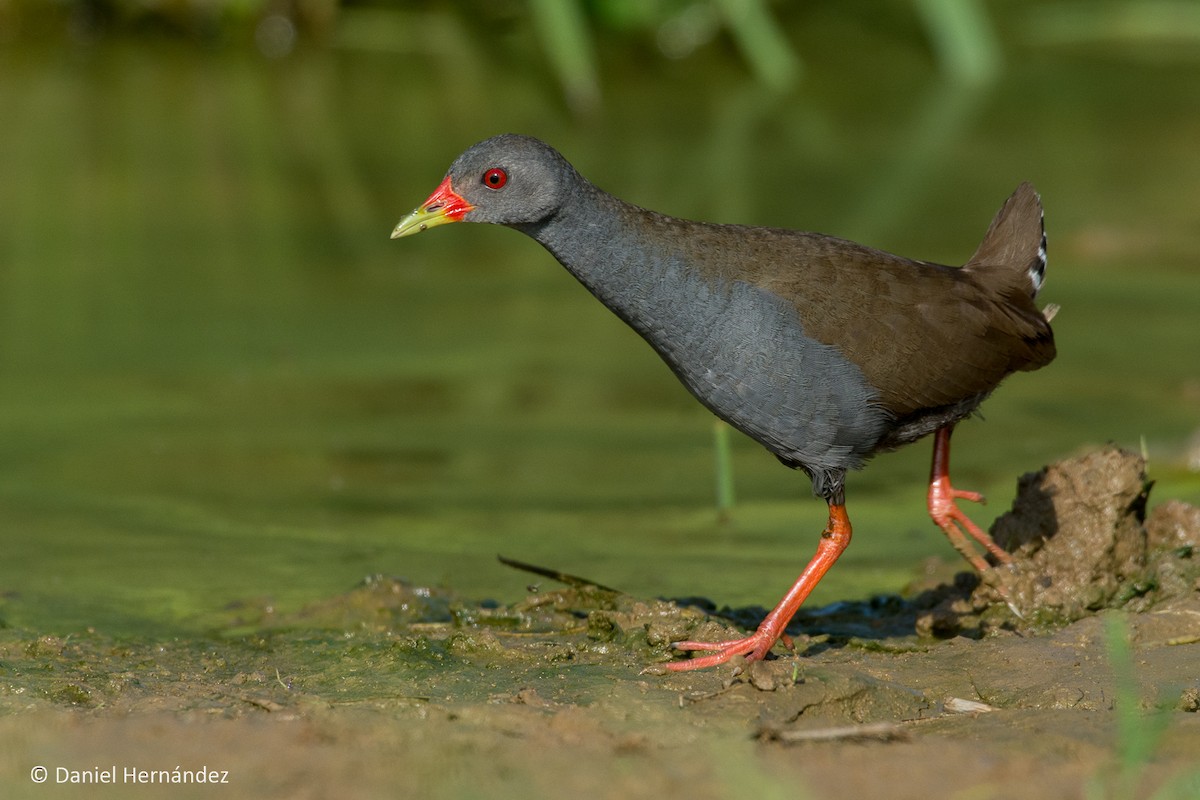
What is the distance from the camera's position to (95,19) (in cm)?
1249

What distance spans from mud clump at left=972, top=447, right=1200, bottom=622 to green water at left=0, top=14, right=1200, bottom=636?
71 centimetres

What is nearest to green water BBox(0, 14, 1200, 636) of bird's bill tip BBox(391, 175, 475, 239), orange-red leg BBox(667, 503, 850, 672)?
orange-red leg BBox(667, 503, 850, 672)

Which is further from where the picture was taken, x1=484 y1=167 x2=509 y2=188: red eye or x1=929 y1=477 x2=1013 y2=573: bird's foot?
x1=929 y1=477 x2=1013 y2=573: bird's foot

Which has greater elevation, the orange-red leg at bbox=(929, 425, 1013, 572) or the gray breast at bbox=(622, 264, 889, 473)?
the gray breast at bbox=(622, 264, 889, 473)

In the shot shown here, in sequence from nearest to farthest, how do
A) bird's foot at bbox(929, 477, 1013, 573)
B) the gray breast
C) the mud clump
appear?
the gray breast
the mud clump
bird's foot at bbox(929, 477, 1013, 573)

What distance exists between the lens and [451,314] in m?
7.73

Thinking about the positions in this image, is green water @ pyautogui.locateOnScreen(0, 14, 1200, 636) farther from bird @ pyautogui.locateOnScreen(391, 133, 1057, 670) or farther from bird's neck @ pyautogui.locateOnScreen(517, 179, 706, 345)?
bird's neck @ pyautogui.locateOnScreen(517, 179, 706, 345)

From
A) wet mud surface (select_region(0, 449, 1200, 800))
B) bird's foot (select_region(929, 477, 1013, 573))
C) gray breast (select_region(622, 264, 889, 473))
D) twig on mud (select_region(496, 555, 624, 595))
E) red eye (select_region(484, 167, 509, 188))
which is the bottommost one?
wet mud surface (select_region(0, 449, 1200, 800))

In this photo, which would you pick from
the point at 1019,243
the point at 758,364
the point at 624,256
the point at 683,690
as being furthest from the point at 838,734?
the point at 1019,243

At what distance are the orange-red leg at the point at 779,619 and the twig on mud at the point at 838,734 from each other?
612mm

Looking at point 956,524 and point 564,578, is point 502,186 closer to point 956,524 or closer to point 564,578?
point 564,578

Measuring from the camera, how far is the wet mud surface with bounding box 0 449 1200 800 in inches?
113

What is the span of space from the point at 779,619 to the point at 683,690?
53 centimetres

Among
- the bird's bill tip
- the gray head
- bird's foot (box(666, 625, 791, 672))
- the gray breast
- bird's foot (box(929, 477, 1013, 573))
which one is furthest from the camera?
bird's foot (box(929, 477, 1013, 573))
